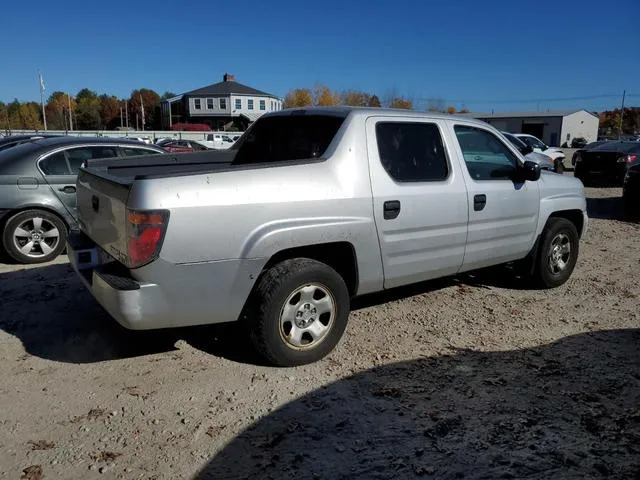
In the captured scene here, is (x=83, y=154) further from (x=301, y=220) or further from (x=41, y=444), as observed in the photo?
(x=41, y=444)

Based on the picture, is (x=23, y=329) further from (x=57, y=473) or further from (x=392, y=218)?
(x=392, y=218)

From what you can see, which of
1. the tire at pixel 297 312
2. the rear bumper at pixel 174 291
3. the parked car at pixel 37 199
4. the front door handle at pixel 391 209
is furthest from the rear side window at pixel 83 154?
the front door handle at pixel 391 209

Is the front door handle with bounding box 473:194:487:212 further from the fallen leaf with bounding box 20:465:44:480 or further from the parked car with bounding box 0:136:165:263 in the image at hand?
the parked car with bounding box 0:136:165:263

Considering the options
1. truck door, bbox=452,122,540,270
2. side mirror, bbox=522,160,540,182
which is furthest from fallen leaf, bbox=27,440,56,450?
side mirror, bbox=522,160,540,182

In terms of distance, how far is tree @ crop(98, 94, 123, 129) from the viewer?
10944cm

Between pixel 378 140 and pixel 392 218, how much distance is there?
0.63 meters

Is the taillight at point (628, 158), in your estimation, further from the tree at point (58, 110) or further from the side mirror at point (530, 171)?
the tree at point (58, 110)

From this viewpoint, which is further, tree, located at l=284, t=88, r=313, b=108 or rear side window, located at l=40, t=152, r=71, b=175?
tree, located at l=284, t=88, r=313, b=108

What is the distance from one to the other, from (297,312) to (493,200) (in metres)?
2.28

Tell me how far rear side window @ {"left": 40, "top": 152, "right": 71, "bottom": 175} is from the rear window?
288 centimetres

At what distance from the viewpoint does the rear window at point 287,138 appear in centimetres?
442

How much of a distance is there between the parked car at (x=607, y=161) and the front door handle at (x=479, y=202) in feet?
41.7

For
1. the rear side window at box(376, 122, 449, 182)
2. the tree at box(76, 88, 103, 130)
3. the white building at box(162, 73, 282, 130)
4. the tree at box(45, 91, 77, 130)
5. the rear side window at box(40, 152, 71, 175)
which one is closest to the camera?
the rear side window at box(376, 122, 449, 182)

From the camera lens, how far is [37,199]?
6781mm
